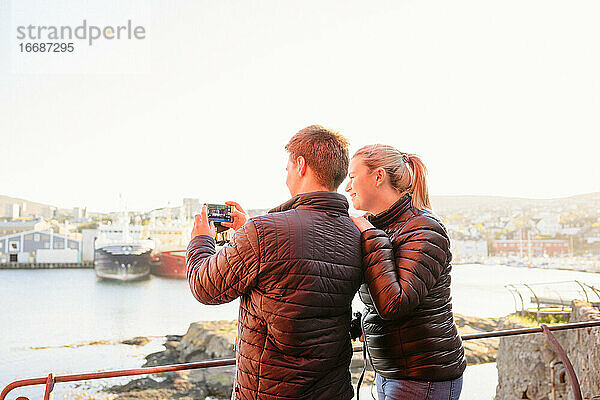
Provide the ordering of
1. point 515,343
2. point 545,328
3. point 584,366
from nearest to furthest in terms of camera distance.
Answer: point 545,328, point 584,366, point 515,343

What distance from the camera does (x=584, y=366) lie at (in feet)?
13.3

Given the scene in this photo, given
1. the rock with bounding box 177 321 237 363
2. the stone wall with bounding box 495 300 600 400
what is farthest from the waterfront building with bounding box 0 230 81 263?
the stone wall with bounding box 495 300 600 400

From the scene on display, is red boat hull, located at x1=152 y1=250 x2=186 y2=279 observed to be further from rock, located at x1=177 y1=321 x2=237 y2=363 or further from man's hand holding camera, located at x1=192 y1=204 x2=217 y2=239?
man's hand holding camera, located at x1=192 y1=204 x2=217 y2=239

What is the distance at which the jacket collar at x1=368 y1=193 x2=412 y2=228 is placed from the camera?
1019 millimetres

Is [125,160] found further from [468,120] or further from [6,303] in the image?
[468,120]

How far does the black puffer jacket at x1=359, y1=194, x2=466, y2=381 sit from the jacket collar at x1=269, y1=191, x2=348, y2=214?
8cm

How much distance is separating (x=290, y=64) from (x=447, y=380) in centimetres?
1648

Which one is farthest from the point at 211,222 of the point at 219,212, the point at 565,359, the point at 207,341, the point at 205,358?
the point at 207,341

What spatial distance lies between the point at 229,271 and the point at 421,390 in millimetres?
450

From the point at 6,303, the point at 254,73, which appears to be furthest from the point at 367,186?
the point at 6,303

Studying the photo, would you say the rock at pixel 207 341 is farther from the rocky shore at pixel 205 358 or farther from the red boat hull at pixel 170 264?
the red boat hull at pixel 170 264

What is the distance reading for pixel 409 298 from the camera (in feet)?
2.95

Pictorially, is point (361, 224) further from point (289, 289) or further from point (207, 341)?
point (207, 341)

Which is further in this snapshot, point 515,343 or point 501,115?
point 501,115
